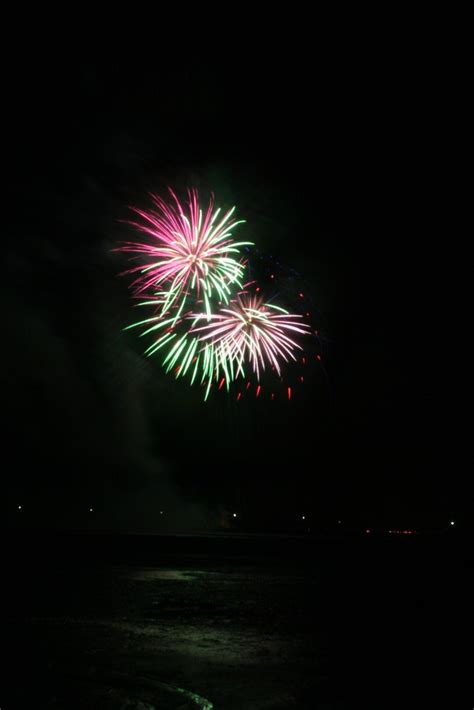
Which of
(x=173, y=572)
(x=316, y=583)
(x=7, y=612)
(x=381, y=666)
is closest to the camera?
(x=381, y=666)

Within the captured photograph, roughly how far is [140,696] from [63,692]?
0.90m

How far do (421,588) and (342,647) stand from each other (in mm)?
10110

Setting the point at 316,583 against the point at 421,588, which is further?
the point at 316,583

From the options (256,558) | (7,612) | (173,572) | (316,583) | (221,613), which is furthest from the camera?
(256,558)

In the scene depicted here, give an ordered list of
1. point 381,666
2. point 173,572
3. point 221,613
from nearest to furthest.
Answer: point 381,666 → point 221,613 → point 173,572

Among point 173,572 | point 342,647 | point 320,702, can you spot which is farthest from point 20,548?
point 320,702

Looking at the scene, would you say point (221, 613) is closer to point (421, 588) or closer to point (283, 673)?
point (283, 673)

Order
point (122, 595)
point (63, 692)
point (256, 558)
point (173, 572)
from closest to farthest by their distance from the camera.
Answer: point (63, 692)
point (122, 595)
point (173, 572)
point (256, 558)

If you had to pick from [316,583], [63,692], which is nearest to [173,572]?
[316,583]

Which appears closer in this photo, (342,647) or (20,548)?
(342,647)

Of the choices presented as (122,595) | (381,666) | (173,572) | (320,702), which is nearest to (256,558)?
(173,572)

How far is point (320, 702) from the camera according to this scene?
6.80 metres

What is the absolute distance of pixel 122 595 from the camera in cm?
1619

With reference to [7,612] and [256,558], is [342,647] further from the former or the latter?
[256,558]
